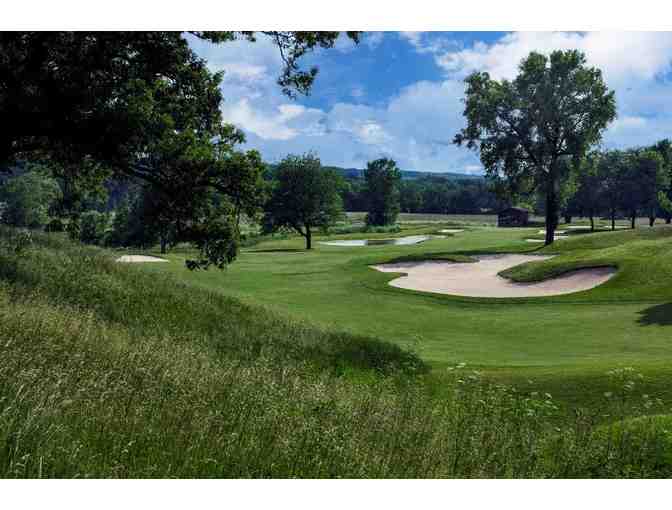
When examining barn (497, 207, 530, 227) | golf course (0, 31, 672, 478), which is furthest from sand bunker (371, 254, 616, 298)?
barn (497, 207, 530, 227)

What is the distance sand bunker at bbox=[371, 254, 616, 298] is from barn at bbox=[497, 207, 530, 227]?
265 ft

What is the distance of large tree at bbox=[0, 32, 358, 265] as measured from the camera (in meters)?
15.0

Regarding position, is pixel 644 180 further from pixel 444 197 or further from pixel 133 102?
pixel 133 102

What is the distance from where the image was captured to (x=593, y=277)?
2945 centimetres

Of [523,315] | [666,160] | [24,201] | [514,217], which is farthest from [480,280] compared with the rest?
[514,217]

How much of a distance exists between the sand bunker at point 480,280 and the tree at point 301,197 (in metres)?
39.8

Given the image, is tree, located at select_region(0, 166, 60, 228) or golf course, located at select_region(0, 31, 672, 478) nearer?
golf course, located at select_region(0, 31, 672, 478)

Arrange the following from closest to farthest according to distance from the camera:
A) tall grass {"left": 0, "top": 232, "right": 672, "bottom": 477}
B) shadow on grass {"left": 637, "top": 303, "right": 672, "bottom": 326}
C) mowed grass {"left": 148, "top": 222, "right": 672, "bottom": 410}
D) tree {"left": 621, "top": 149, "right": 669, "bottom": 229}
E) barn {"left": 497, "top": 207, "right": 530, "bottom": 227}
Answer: tall grass {"left": 0, "top": 232, "right": 672, "bottom": 477} → mowed grass {"left": 148, "top": 222, "right": 672, "bottom": 410} → shadow on grass {"left": 637, "top": 303, "right": 672, "bottom": 326} → tree {"left": 621, "top": 149, "right": 669, "bottom": 229} → barn {"left": 497, "top": 207, "right": 530, "bottom": 227}

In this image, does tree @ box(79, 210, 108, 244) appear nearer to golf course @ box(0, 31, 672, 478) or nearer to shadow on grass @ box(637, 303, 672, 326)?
golf course @ box(0, 31, 672, 478)

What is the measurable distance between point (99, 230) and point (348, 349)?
81.7m

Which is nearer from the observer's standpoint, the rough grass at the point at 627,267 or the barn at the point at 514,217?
the rough grass at the point at 627,267

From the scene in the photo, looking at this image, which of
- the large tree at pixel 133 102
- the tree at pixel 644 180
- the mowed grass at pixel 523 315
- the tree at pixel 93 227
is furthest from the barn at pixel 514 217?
the large tree at pixel 133 102

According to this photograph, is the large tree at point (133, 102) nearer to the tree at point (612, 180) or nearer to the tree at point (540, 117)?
the tree at point (540, 117)

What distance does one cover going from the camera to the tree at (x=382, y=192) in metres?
119
